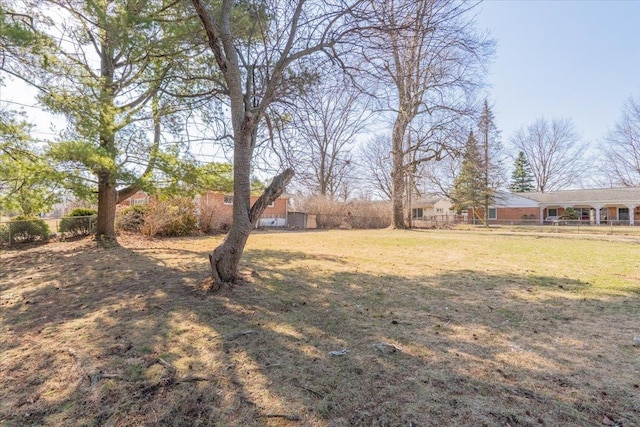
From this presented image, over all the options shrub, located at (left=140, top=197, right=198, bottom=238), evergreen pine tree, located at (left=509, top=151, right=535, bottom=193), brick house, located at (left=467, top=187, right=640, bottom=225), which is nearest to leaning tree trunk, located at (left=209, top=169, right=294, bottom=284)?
shrub, located at (left=140, top=197, right=198, bottom=238)

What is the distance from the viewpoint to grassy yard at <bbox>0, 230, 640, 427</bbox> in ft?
6.93

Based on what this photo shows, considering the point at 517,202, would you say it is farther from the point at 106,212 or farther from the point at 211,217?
the point at 106,212

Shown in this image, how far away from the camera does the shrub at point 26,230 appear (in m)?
11.2

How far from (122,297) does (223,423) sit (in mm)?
3579

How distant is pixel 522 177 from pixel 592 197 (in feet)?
36.8

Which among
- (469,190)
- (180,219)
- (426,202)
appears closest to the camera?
(180,219)

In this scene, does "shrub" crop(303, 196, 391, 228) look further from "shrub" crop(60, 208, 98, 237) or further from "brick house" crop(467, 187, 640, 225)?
"shrub" crop(60, 208, 98, 237)

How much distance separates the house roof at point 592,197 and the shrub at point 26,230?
4406 centimetres

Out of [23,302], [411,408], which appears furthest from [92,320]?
[411,408]

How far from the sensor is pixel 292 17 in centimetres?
534

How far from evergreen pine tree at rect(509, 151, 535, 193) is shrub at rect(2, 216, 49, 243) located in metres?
49.7

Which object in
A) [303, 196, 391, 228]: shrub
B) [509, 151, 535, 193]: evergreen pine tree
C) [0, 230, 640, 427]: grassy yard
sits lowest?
[0, 230, 640, 427]: grassy yard

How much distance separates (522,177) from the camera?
45.2m

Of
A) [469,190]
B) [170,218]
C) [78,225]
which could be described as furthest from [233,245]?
[469,190]
